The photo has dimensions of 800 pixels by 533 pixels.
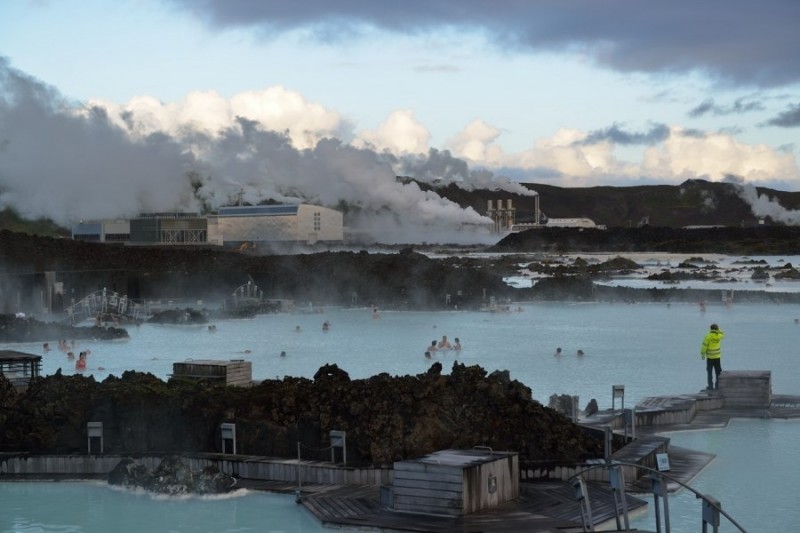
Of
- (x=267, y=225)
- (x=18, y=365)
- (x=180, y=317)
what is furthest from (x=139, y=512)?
(x=267, y=225)

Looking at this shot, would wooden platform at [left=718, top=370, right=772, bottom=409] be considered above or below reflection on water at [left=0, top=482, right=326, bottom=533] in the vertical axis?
above

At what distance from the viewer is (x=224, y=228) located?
84.2 meters

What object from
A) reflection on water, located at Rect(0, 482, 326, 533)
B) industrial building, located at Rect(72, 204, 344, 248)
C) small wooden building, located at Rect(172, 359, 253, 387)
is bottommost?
reflection on water, located at Rect(0, 482, 326, 533)

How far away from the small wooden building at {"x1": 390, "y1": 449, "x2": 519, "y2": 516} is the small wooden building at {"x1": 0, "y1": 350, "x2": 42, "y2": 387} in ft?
29.6

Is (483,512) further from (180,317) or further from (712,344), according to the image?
(180,317)

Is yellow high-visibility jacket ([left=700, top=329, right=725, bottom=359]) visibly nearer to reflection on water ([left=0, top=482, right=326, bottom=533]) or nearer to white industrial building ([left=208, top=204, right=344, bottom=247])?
reflection on water ([left=0, top=482, right=326, bottom=533])

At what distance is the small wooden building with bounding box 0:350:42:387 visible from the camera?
18.2 m

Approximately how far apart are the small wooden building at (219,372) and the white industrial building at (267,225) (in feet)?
207

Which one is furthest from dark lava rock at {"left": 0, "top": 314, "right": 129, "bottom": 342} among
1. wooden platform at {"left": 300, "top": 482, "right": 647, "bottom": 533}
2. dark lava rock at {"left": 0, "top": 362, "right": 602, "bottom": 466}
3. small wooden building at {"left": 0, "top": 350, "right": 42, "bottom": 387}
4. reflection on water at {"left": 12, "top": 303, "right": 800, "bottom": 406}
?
wooden platform at {"left": 300, "top": 482, "right": 647, "bottom": 533}

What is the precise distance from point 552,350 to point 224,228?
56607 mm

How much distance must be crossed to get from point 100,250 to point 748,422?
51.8 metres

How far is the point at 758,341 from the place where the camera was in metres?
32.8

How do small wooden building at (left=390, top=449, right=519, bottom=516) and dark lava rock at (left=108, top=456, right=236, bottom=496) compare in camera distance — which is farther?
dark lava rock at (left=108, top=456, right=236, bottom=496)

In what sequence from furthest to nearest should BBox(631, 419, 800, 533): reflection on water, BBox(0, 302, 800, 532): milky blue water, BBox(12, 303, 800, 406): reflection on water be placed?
BBox(12, 303, 800, 406): reflection on water < BBox(0, 302, 800, 532): milky blue water < BBox(631, 419, 800, 533): reflection on water
